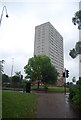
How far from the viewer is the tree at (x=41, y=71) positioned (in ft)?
210

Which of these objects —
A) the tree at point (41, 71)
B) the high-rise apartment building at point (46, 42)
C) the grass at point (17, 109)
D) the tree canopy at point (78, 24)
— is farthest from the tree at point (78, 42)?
the high-rise apartment building at point (46, 42)

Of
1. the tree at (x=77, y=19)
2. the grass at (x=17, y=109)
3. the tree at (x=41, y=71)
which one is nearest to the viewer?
the grass at (x=17, y=109)

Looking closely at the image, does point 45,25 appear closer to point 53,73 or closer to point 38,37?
point 38,37

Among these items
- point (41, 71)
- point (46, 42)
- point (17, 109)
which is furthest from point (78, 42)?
point (46, 42)

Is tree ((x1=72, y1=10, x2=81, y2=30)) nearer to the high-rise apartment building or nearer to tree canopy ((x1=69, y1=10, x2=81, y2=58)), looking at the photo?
tree canopy ((x1=69, y1=10, x2=81, y2=58))

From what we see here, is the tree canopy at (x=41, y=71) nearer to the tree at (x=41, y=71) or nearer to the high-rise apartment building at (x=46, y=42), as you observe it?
the tree at (x=41, y=71)

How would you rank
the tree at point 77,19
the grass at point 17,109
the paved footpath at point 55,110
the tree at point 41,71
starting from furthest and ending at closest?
1. the tree at point 41,71
2. the tree at point 77,19
3. the paved footpath at point 55,110
4. the grass at point 17,109

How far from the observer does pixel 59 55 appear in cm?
15612

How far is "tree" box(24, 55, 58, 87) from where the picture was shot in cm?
6388

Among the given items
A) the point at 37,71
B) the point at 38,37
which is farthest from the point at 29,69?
the point at 38,37

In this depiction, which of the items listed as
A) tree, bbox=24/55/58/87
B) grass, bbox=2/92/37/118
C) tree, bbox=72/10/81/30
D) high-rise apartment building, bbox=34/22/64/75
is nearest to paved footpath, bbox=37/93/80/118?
grass, bbox=2/92/37/118

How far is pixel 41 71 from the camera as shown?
63.8 m

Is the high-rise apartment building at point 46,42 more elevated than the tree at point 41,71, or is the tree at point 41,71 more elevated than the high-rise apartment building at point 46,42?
the high-rise apartment building at point 46,42

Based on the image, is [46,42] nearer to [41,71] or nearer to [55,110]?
[41,71]
